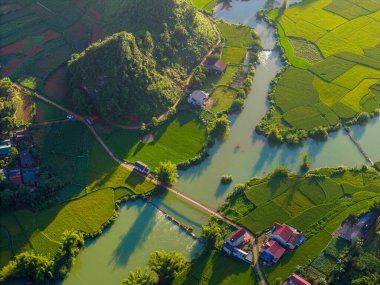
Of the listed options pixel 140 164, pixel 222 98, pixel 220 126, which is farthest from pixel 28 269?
pixel 222 98

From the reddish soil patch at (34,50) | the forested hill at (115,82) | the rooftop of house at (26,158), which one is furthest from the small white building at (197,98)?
the reddish soil patch at (34,50)

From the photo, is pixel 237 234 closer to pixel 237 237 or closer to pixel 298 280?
pixel 237 237

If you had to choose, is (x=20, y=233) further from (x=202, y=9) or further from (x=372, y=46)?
(x=372, y=46)

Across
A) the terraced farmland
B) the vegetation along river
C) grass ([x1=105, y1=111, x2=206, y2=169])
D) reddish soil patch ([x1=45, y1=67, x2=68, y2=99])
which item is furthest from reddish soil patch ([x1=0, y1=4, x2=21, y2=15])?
the terraced farmland

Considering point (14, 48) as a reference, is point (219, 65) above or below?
above

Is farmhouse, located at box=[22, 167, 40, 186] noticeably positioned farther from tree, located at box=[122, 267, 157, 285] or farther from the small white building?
the small white building
